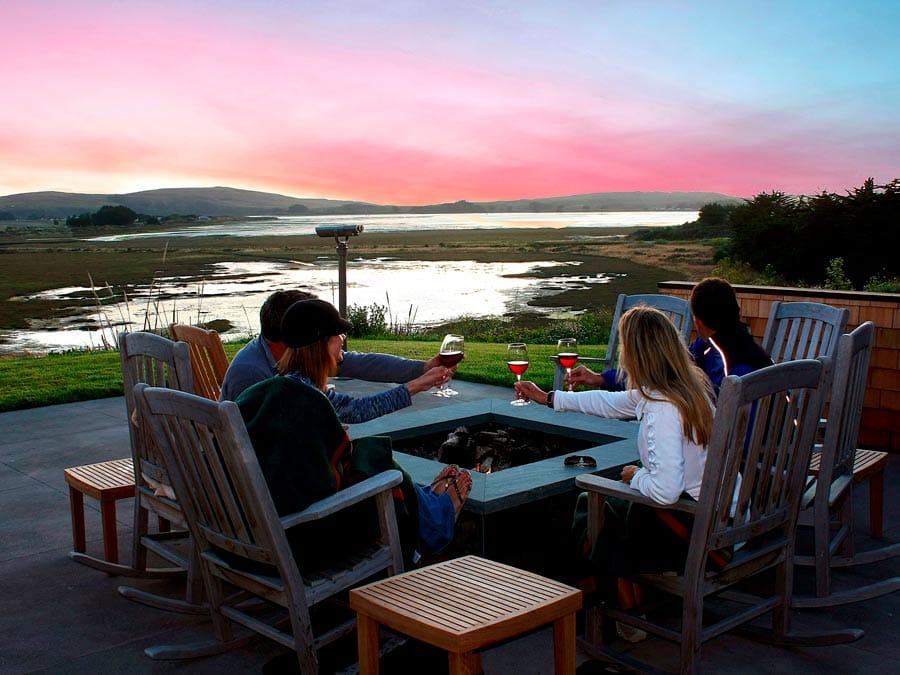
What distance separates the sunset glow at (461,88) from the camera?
39.2ft

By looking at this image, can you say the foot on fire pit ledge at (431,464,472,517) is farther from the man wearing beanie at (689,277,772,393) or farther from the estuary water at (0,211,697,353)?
the estuary water at (0,211,697,353)

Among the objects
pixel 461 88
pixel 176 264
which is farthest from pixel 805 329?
pixel 176 264

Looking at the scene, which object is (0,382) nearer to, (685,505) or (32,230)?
(685,505)

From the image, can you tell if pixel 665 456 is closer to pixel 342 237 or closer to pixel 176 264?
pixel 342 237

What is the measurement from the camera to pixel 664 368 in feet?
8.95

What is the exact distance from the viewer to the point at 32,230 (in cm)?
9556

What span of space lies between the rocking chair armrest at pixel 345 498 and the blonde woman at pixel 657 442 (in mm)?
746

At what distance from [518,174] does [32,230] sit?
3332 inches

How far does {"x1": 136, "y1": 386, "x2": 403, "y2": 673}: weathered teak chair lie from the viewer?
2.38m

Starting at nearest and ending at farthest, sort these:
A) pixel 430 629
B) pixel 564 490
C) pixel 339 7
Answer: pixel 430 629
pixel 564 490
pixel 339 7

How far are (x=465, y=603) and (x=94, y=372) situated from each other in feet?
24.8

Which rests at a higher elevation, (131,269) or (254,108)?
(254,108)

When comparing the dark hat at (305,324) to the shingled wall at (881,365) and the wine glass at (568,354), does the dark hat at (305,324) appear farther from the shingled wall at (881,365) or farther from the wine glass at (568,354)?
the shingled wall at (881,365)

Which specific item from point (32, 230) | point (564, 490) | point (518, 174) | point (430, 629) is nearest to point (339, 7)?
point (564, 490)
